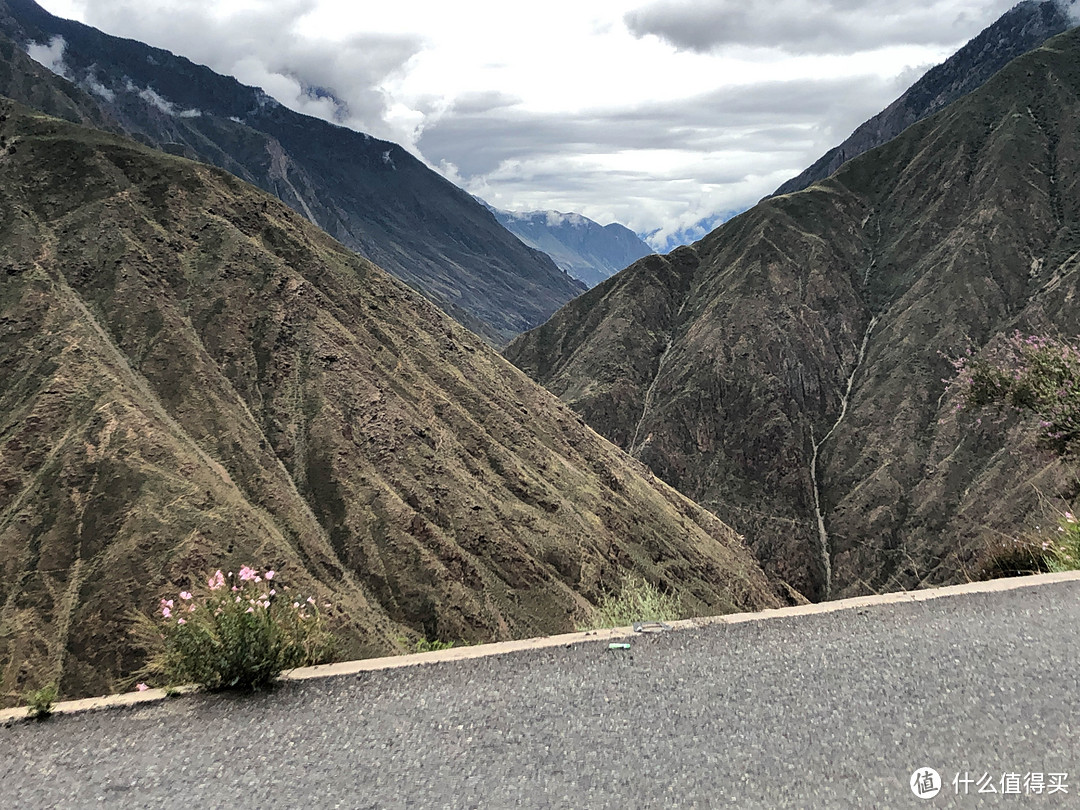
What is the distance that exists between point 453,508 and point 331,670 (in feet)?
155

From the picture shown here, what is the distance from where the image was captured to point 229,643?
23.0 feet

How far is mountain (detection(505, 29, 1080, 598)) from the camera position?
9094 centimetres

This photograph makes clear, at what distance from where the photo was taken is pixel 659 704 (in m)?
6.41

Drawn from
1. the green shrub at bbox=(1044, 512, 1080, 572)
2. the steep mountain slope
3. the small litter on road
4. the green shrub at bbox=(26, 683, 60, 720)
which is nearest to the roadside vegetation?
the green shrub at bbox=(1044, 512, 1080, 572)

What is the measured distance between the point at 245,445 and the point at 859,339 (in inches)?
4202

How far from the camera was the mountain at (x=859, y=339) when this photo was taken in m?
90.9

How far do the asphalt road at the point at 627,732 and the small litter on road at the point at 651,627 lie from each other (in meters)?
0.20

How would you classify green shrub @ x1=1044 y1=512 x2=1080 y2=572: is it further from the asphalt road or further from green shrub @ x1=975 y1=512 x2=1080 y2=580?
the asphalt road

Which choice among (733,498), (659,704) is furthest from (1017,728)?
(733,498)

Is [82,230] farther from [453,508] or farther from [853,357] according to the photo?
[853,357]

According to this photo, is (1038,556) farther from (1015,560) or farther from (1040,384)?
(1040,384)

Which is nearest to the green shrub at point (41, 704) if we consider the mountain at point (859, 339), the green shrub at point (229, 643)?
the green shrub at point (229, 643)

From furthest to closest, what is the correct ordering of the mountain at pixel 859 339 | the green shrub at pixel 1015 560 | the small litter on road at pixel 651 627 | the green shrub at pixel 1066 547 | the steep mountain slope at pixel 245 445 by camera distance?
the mountain at pixel 859 339, the steep mountain slope at pixel 245 445, the green shrub at pixel 1015 560, the green shrub at pixel 1066 547, the small litter on road at pixel 651 627

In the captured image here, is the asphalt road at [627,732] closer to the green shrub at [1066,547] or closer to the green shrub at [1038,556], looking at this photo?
the green shrub at [1066,547]
